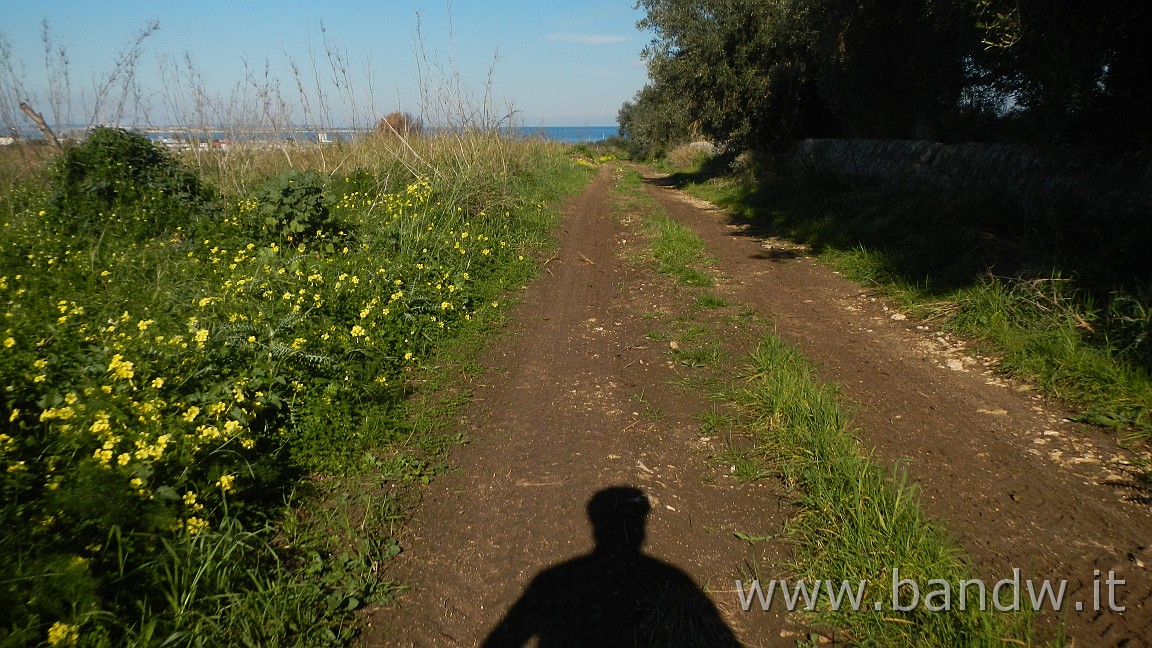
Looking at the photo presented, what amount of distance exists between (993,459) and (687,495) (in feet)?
5.69

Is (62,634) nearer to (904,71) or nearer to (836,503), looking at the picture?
(836,503)

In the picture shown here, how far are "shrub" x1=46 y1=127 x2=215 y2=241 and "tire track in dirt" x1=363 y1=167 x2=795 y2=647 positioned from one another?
477 centimetres

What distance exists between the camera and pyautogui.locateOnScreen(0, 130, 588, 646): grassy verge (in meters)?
2.21

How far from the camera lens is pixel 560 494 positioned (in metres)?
3.15

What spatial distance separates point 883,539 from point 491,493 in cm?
188

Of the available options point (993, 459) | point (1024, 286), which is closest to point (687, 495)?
point (993, 459)

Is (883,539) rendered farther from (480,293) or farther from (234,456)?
(480,293)

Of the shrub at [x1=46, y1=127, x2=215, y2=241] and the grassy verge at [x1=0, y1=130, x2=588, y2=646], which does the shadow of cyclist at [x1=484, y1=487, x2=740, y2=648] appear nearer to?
the grassy verge at [x1=0, y1=130, x2=588, y2=646]

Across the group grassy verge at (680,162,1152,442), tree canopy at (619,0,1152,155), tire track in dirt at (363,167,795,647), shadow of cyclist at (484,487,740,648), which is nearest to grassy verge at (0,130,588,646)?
tire track in dirt at (363,167,795,647)

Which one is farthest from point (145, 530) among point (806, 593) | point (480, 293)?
point (480, 293)

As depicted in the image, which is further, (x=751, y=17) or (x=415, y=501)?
(x=751, y=17)

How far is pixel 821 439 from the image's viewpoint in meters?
3.32

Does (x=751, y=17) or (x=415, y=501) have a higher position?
(x=751, y=17)

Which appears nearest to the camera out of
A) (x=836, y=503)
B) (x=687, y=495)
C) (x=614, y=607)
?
(x=614, y=607)
